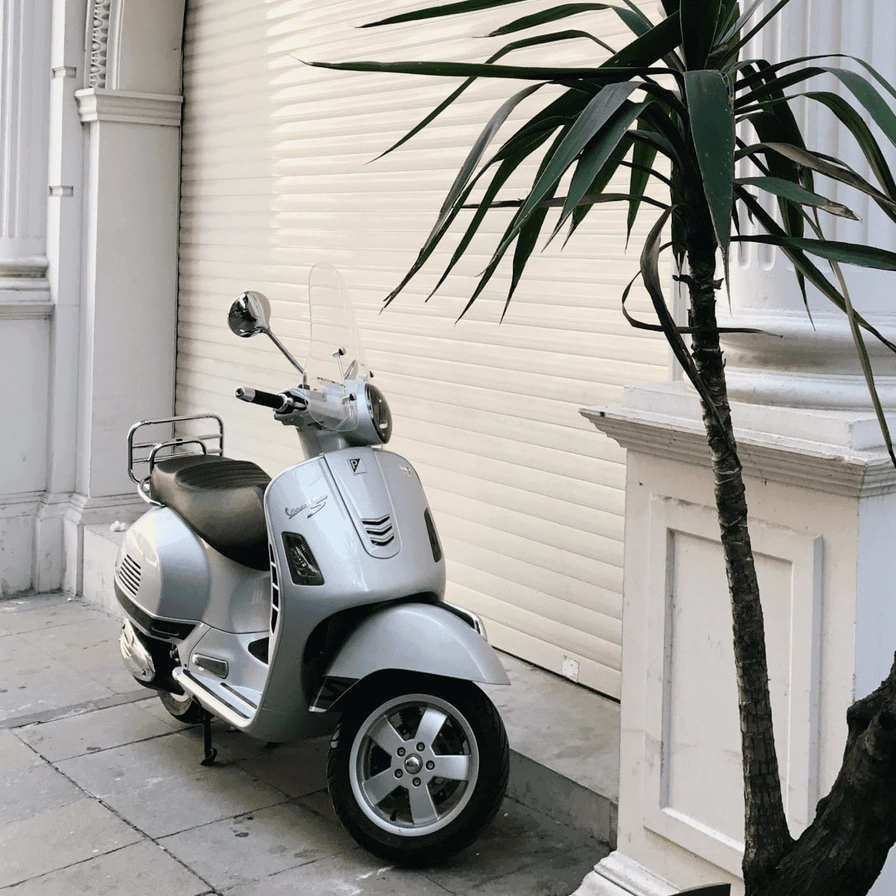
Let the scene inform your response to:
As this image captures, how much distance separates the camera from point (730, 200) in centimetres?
119

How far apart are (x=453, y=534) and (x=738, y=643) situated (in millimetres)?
3574

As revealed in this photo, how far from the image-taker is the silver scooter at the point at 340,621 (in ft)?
11.5

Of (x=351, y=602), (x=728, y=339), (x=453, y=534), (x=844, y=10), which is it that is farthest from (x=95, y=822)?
(x=844, y=10)

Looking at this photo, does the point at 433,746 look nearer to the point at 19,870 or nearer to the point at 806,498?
the point at 19,870

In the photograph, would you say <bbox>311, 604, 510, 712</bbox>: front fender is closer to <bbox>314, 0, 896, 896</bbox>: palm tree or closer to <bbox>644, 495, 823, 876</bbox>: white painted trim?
<bbox>644, 495, 823, 876</bbox>: white painted trim

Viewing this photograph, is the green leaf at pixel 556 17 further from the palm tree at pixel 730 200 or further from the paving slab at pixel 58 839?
the paving slab at pixel 58 839

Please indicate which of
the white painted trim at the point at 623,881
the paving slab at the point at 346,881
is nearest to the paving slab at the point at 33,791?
the paving slab at the point at 346,881

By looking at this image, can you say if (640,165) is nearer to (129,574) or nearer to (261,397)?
(261,397)

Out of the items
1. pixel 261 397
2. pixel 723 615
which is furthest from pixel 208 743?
pixel 723 615

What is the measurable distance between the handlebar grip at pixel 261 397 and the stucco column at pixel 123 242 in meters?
3.30

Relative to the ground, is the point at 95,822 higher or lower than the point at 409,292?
lower

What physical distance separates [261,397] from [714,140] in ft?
8.60

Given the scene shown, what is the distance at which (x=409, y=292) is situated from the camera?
210 inches

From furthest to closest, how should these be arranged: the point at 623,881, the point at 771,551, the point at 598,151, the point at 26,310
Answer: the point at 26,310 < the point at 623,881 < the point at 771,551 < the point at 598,151
